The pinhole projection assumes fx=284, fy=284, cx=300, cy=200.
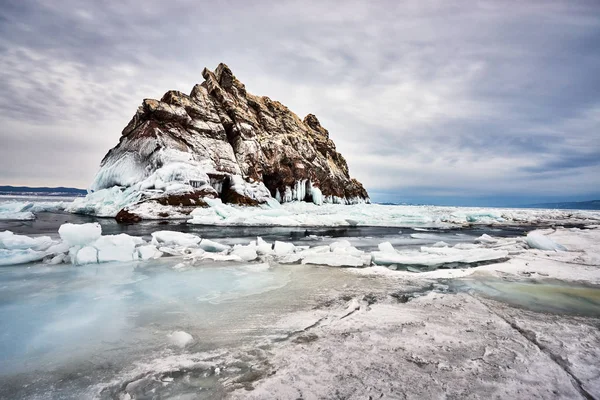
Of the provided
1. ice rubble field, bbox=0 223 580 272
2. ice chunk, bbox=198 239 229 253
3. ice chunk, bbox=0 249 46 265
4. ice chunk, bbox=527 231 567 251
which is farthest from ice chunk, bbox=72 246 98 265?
ice chunk, bbox=527 231 567 251

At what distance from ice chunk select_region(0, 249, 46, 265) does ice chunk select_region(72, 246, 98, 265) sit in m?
1.02

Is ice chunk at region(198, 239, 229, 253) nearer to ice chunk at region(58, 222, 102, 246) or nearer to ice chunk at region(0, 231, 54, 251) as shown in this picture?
ice chunk at region(58, 222, 102, 246)

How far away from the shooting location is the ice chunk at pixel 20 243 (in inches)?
262

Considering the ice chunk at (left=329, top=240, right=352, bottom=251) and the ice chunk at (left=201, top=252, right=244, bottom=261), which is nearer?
the ice chunk at (left=201, top=252, right=244, bottom=261)

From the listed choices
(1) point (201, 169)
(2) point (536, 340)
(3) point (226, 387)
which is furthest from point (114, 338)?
(1) point (201, 169)

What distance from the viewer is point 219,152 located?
1064 inches

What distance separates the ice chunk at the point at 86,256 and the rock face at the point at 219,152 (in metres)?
13.3

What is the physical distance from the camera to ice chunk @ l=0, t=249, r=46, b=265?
5.81m

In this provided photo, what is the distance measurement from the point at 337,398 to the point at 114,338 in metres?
2.18

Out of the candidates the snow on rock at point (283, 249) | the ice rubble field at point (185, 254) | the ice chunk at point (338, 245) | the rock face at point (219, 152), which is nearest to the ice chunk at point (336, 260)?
the ice rubble field at point (185, 254)

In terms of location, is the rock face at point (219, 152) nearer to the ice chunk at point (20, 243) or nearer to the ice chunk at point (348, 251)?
the ice chunk at point (20, 243)

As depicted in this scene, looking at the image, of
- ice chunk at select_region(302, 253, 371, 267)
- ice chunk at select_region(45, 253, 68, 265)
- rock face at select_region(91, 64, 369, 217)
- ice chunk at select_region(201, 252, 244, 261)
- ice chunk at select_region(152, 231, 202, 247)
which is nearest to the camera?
ice chunk at select_region(45, 253, 68, 265)

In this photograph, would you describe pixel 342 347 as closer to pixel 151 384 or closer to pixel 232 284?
pixel 151 384

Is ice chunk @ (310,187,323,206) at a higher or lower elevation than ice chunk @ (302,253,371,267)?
higher
